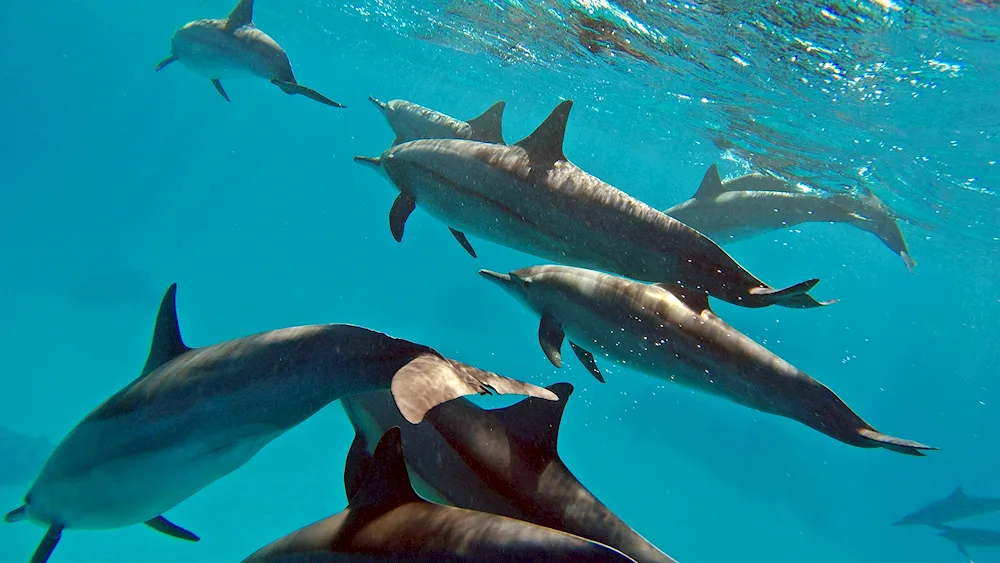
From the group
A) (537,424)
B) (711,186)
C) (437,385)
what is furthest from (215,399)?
(711,186)

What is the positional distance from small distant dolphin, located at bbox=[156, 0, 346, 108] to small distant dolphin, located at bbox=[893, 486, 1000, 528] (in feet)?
92.2

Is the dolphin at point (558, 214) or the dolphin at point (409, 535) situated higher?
the dolphin at point (558, 214)

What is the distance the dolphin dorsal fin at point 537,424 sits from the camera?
11.3 ft

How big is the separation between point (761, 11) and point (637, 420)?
24.8 meters

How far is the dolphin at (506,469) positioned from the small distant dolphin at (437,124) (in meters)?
4.97

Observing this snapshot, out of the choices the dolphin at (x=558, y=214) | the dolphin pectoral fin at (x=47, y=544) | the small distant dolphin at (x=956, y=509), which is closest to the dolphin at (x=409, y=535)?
the dolphin at (x=558, y=214)

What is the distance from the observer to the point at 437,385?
2811mm

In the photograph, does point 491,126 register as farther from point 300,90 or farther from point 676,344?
point 676,344

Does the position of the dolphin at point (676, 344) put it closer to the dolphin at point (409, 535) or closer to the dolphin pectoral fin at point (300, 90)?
the dolphin at point (409, 535)

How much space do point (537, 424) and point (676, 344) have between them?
1.88 meters

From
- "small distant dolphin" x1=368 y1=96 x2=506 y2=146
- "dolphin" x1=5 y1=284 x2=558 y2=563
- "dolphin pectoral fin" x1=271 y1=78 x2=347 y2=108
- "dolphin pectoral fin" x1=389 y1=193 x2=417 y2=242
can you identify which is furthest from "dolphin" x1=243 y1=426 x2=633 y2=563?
"small distant dolphin" x1=368 y1=96 x2=506 y2=146

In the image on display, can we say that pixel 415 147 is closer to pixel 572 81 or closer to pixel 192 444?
pixel 192 444

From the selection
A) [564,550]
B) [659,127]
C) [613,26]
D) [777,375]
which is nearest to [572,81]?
[659,127]

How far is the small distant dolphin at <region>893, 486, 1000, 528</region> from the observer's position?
950 inches
